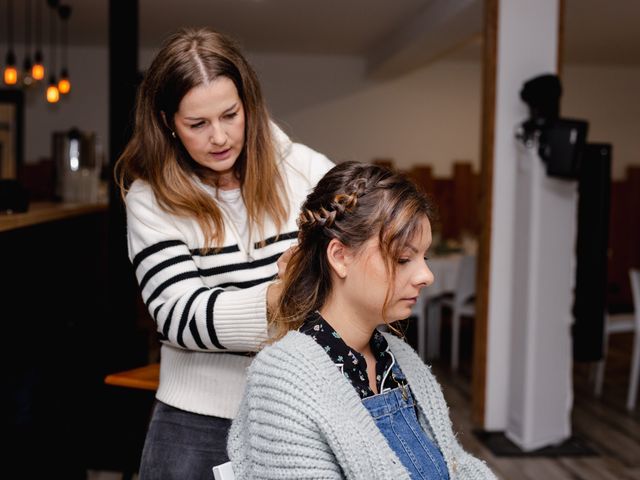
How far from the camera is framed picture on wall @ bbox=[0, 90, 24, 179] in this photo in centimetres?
787

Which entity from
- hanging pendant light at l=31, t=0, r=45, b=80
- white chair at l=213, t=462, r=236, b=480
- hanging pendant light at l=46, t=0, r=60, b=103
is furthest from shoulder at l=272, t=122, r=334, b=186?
hanging pendant light at l=31, t=0, r=45, b=80

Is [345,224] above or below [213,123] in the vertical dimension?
below

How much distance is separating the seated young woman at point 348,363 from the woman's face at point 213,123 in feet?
0.69

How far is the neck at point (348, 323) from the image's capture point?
1353mm

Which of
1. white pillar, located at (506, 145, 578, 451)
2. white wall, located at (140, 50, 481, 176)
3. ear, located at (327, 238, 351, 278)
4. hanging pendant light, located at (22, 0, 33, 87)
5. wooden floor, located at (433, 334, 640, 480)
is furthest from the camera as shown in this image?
white wall, located at (140, 50, 481, 176)

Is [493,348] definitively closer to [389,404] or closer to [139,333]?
[139,333]

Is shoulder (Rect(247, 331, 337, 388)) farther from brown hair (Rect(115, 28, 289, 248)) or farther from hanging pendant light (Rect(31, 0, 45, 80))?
Answer: hanging pendant light (Rect(31, 0, 45, 80))

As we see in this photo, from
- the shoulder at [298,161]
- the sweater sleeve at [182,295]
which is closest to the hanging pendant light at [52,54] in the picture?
the shoulder at [298,161]

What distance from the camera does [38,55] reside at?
5.22 meters

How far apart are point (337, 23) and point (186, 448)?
515cm

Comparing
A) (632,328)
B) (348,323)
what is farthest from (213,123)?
(632,328)

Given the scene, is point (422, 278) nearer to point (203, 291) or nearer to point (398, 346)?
point (398, 346)

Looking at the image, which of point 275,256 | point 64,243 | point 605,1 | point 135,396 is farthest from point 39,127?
point 275,256

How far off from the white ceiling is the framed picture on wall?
0.57 metres
